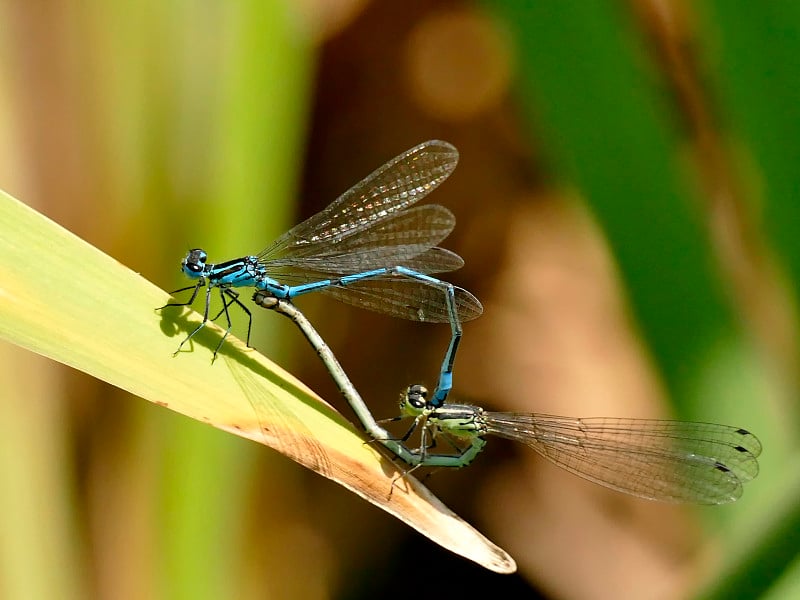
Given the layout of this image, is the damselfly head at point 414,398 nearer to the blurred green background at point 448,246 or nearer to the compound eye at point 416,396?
the compound eye at point 416,396

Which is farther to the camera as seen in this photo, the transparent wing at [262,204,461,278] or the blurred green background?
the transparent wing at [262,204,461,278]

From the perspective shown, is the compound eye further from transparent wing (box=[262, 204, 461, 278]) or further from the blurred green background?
the blurred green background

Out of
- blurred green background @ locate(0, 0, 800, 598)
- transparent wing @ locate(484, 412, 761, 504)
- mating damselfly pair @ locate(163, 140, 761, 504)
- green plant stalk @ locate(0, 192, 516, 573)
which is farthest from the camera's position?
mating damselfly pair @ locate(163, 140, 761, 504)

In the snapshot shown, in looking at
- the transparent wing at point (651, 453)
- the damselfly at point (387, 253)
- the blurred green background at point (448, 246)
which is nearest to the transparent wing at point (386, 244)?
the damselfly at point (387, 253)

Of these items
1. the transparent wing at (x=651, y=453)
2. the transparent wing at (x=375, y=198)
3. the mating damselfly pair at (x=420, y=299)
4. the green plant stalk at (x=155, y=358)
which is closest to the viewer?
the green plant stalk at (x=155, y=358)

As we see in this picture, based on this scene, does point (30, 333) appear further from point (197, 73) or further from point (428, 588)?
point (428, 588)

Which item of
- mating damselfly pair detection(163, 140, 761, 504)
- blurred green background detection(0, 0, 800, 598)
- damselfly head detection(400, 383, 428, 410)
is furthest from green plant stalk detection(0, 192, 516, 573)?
damselfly head detection(400, 383, 428, 410)

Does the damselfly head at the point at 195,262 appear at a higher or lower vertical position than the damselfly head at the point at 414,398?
higher

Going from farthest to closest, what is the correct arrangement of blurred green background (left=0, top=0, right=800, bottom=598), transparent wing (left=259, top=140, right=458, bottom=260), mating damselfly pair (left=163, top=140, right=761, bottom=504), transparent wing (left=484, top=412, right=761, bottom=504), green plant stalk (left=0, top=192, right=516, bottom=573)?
transparent wing (left=259, top=140, right=458, bottom=260)
mating damselfly pair (left=163, top=140, right=761, bottom=504)
transparent wing (left=484, top=412, right=761, bottom=504)
blurred green background (left=0, top=0, right=800, bottom=598)
green plant stalk (left=0, top=192, right=516, bottom=573)

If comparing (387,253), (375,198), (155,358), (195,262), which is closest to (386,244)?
(387,253)
